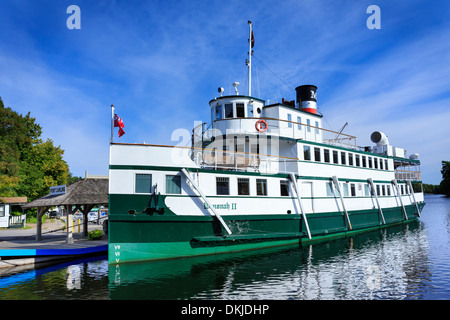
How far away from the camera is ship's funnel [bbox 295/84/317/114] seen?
24.9 metres

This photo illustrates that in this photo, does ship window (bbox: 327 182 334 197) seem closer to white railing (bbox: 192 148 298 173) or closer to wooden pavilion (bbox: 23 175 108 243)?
white railing (bbox: 192 148 298 173)

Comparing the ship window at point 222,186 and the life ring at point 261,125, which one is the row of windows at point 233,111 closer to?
the life ring at point 261,125

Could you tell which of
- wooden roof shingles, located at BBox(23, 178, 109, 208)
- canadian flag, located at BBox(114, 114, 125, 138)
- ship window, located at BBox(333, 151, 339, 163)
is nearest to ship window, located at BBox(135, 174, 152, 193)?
canadian flag, located at BBox(114, 114, 125, 138)

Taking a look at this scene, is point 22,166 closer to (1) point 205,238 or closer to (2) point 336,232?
(1) point 205,238

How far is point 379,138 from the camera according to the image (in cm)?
3053

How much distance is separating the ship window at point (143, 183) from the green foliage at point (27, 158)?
24380mm

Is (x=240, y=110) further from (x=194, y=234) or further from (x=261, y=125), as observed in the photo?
(x=194, y=234)

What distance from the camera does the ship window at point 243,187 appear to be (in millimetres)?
16984

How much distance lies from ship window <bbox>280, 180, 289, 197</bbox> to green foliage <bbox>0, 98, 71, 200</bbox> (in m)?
28.0

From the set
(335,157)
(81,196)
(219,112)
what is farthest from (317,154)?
(81,196)

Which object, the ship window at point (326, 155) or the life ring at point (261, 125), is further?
the ship window at point (326, 155)

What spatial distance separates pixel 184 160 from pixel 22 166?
3137cm
